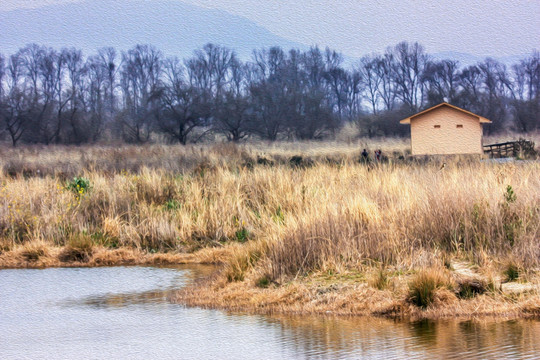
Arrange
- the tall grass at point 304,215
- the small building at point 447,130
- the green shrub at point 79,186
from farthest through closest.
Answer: the small building at point 447,130
the green shrub at point 79,186
the tall grass at point 304,215

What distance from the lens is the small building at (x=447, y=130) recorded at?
131ft

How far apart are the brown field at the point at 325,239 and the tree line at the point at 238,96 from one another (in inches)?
1719

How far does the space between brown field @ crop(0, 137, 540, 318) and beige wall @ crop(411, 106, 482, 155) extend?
2316 cm

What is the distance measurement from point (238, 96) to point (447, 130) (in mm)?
32743

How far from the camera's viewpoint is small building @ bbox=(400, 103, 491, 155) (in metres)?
39.8

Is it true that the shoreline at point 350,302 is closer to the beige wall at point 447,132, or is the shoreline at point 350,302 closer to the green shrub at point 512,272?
the green shrub at point 512,272

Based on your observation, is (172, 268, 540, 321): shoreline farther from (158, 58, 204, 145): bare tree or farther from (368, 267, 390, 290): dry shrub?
(158, 58, 204, 145): bare tree

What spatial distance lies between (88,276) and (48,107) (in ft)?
185

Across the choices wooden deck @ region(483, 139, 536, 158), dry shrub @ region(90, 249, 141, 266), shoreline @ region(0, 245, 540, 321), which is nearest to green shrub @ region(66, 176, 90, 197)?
dry shrub @ region(90, 249, 141, 266)

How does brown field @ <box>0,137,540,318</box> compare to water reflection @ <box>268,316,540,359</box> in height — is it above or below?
above

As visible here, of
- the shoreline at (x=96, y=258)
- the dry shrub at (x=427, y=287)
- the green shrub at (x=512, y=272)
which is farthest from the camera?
the shoreline at (x=96, y=258)

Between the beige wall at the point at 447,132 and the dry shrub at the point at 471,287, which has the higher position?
the beige wall at the point at 447,132

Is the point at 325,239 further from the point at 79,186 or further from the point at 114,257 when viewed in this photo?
the point at 79,186

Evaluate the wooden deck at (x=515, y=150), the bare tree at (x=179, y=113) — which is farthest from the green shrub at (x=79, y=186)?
the bare tree at (x=179, y=113)
